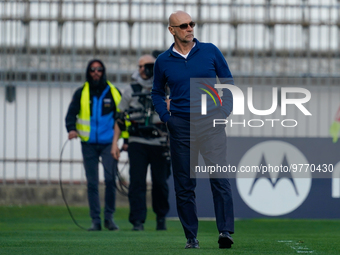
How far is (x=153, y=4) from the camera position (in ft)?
34.7

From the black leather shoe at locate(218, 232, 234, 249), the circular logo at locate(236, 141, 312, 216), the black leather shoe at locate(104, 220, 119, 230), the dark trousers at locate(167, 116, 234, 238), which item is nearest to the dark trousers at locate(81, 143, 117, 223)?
the black leather shoe at locate(104, 220, 119, 230)

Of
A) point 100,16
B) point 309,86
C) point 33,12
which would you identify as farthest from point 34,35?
point 309,86

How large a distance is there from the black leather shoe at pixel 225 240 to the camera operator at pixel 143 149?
2.62 m

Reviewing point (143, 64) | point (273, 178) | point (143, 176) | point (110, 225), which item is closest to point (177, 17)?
point (143, 64)

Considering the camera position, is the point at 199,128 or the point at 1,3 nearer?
the point at 199,128

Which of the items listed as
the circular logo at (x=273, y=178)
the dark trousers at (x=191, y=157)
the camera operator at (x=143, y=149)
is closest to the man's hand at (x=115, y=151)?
the camera operator at (x=143, y=149)

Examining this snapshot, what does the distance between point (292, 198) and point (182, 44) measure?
415 cm

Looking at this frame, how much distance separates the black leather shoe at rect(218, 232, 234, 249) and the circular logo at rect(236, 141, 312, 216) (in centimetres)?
387

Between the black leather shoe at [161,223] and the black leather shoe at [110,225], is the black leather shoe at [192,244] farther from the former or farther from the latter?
the black leather shoe at [110,225]

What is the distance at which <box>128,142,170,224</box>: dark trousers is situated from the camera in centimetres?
752

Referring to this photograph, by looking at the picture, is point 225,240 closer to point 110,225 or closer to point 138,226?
point 138,226

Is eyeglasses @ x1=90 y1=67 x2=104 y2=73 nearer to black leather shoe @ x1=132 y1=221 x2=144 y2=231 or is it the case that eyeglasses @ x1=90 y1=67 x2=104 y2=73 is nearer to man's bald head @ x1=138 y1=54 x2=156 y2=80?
man's bald head @ x1=138 y1=54 x2=156 y2=80

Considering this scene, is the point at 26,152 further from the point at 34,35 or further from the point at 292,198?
the point at 292,198

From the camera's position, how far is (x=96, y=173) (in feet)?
25.9
